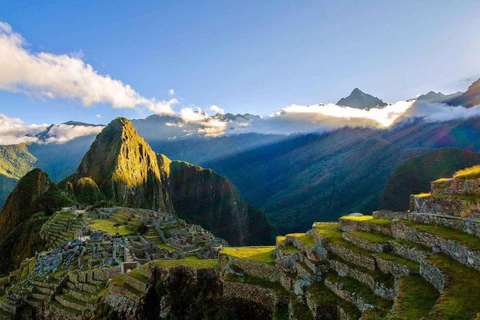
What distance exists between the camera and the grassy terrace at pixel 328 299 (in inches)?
539

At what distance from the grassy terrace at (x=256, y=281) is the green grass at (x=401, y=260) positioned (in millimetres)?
6490

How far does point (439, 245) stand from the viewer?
12734mm

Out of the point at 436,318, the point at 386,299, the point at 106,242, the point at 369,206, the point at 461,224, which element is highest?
the point at 461,224

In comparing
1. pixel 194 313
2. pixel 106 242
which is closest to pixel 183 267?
pixel 194 313

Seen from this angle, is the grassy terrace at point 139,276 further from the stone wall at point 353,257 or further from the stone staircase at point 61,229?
the stone staircase at point 61,229

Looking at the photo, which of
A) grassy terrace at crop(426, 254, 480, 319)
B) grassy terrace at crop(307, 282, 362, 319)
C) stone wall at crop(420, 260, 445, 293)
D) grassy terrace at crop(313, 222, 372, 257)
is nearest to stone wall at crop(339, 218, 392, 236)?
grassy terrace at crop(313, 222, 372, 257)

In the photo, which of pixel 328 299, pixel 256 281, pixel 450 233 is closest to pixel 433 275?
pixel 450 233

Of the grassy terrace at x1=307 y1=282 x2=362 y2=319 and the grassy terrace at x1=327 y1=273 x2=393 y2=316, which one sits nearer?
the grassy terrace at x1=327 y1=273 x2=393 y2=316

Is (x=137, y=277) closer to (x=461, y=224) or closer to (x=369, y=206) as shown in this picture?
(x=461, y=224)

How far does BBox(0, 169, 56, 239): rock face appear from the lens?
143625 mm

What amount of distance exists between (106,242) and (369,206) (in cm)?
15781

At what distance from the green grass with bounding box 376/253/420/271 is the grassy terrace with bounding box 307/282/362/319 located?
93.0 inches

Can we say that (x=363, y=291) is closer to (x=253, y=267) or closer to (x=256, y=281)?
(x=256, y=281)

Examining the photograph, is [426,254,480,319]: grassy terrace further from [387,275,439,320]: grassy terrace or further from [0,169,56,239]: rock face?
[0,169,56,239]: rock face
